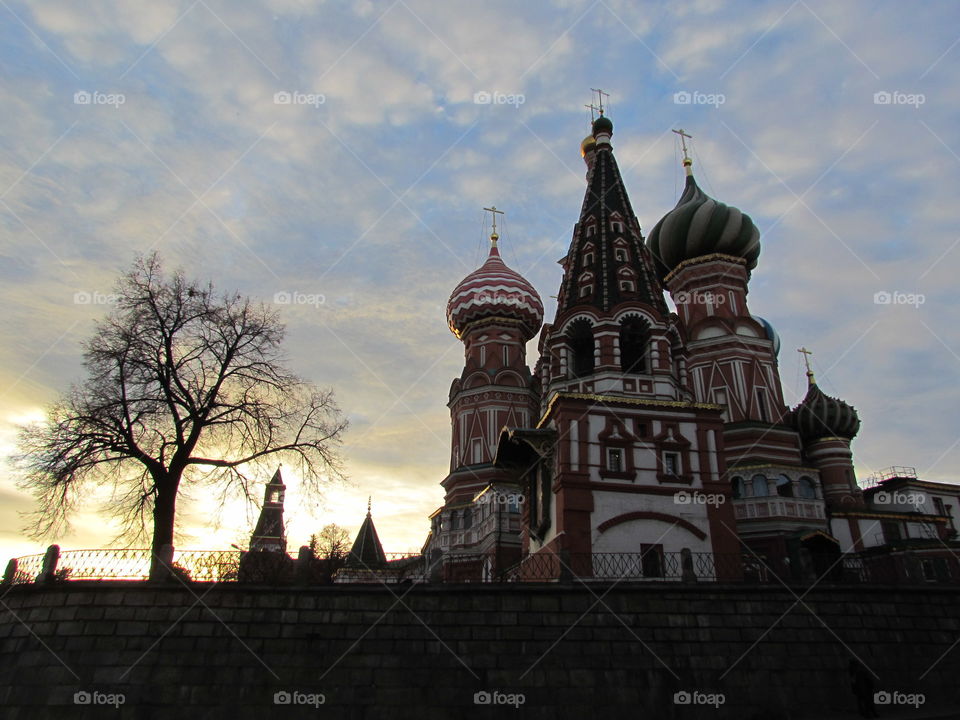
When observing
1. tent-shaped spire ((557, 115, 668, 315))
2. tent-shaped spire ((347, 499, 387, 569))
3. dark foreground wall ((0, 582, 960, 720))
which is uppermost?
tent-shaped spire ((557, 115, 668, 315))

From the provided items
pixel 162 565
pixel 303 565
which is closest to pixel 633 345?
pixel 303 565

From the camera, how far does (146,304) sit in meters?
18.7

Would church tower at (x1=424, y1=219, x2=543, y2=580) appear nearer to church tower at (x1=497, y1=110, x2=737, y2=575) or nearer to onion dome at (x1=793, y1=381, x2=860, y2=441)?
church tower at (x1=497, y1=110, x2=737, y2=575)

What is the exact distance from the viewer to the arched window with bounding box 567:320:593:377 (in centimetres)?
2505

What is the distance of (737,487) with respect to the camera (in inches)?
1016

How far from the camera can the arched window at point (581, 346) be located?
2505 cm

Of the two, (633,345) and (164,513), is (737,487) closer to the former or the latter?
(633,345)

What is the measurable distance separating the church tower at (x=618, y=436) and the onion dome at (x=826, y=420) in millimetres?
8844

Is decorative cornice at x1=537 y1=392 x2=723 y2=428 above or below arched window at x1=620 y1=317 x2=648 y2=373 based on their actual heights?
below

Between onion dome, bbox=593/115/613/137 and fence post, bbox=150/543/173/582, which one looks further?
onion dome, bbox=593/115/613/137

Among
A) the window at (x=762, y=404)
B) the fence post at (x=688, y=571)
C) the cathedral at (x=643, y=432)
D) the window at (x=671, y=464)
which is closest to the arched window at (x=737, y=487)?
the cathedral at (x=643, y=432)

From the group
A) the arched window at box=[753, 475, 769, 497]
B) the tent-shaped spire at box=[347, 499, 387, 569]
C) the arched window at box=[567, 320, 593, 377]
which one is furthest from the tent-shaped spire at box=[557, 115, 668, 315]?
the tent-shaped spire at box=[347, 499, 387, 569]

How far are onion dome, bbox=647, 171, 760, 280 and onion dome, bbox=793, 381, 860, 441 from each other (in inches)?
A: 317

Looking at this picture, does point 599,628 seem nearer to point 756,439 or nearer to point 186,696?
point 186,696
